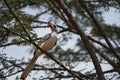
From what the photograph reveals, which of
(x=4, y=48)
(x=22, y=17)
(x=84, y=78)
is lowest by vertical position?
(x=84, y=78)

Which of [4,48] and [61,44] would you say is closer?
[4,48]

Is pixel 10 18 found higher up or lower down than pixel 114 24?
higher up

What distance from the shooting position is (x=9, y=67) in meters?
4.54

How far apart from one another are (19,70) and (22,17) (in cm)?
65

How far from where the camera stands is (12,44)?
14.9 feet

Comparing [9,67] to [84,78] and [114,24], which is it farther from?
[114,24]

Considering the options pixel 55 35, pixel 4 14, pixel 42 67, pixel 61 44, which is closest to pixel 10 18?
pixel 4 14

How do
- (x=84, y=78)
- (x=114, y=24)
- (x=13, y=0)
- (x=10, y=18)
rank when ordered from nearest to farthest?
(x=10, y=18), (x=84, y=78), (x=13, y=0), (x=114, y=24)

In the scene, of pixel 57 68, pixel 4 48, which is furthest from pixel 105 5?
pixel 4 48

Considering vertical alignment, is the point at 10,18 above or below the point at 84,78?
above

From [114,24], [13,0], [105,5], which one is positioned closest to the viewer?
[105,5]

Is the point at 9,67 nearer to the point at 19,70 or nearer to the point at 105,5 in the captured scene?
the point at 19,70

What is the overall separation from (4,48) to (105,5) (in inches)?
58.6

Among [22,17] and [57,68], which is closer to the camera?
[22,17]
